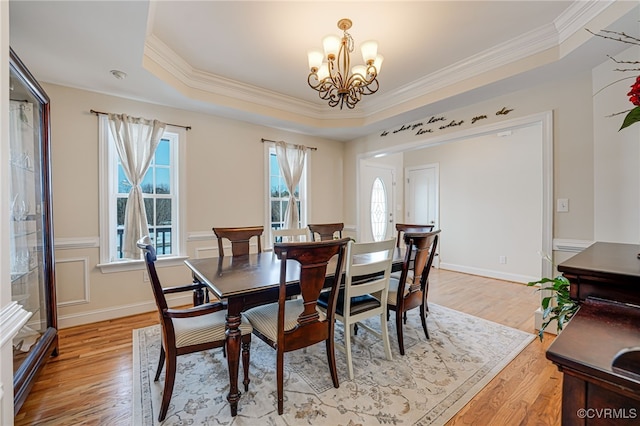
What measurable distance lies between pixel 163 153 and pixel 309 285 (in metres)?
2.86

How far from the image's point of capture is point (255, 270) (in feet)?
6.79

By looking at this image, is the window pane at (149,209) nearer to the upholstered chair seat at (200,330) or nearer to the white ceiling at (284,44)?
the white ceiling at (284,44)

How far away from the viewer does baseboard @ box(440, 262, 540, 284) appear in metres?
4.47

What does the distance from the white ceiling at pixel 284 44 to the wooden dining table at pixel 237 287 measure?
5.94 ft

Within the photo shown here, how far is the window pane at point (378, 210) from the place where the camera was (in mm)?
5440

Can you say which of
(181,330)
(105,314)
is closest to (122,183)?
(105,314)

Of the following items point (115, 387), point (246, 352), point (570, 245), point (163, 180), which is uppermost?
point (163, 180)

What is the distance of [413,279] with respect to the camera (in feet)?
7.86

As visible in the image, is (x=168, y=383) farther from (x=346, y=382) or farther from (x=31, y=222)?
(x=31, y=222)

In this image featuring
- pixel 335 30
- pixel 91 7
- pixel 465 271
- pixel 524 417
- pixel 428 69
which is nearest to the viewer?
pixel 524 417

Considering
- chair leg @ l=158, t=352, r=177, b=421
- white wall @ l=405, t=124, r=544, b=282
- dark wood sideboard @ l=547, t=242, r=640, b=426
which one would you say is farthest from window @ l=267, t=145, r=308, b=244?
dark wood sideboard @ l=547, t=242, r=640, b=426

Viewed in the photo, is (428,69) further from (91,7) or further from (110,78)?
(110,78)

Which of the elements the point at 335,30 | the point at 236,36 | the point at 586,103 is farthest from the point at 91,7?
the point at 586,103

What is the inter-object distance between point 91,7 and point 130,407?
2498 millimetres
